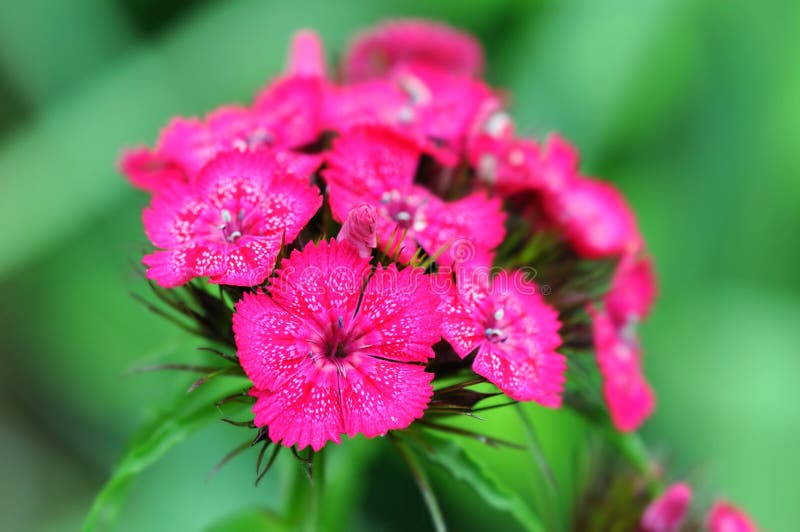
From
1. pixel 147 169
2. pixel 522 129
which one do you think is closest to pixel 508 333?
pixel 147 169

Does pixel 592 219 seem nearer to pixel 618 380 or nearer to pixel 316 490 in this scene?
pixel 618 380

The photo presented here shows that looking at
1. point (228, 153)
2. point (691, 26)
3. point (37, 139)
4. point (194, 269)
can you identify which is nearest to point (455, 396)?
point (194, 269)

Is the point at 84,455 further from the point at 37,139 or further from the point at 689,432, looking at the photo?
the point at 689,432

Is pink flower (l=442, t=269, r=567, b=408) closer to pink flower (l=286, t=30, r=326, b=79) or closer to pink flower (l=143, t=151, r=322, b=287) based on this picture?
pink flower (l=143, t=151, r=322, b=287)

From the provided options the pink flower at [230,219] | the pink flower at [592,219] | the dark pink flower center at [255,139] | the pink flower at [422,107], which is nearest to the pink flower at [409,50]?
the pink flower at [422,107]

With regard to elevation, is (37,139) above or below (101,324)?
above

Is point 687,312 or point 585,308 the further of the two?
point 687,312
